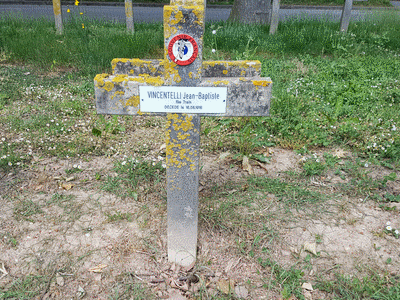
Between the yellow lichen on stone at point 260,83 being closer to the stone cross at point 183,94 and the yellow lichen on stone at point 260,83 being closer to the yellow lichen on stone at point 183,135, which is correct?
the stone cross at point 183,94

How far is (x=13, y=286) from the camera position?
2.23 meters

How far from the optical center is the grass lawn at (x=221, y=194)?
232cm

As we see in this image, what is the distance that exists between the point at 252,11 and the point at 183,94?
7481mm

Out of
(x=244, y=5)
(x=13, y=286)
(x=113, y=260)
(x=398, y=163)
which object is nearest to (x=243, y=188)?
(x=113, y=260)

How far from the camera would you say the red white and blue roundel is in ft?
6.05

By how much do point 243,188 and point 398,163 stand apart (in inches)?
62.7

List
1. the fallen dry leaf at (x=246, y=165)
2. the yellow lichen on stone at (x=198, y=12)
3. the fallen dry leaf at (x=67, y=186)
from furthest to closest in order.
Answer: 1. the fallen dry leaf at (x=246, y=165)
2. the fallen dry leaf at (x=67, y=186)
3. the yellow lichen on stone at (x=198, y=12)

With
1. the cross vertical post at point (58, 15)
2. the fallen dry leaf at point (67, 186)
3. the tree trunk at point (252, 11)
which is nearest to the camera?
the fallen dry leaf at point (67, 186)

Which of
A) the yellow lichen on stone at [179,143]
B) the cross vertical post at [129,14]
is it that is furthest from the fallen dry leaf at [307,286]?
the cross vertical post at [129,14]

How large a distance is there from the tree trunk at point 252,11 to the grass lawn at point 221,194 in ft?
12.5

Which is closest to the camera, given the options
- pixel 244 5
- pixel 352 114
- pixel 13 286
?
pixel 13 286

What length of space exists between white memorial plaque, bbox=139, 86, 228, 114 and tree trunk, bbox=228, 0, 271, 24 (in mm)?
7194

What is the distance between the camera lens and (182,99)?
199cm

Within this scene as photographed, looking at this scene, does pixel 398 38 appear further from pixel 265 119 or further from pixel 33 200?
pixel 33 200
